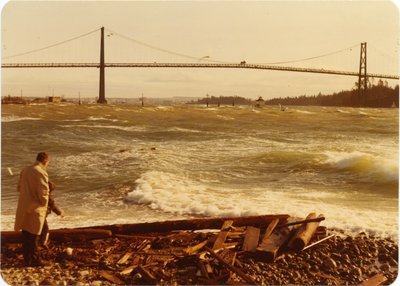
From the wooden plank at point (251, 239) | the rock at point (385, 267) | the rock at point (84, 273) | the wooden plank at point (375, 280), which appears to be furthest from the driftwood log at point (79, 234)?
the rock at point (385, 267)

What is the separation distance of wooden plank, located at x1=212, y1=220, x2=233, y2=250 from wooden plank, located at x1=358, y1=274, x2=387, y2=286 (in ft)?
5.27

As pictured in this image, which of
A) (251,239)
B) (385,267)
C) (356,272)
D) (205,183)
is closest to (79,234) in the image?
(251,239)

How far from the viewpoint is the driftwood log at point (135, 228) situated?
5.67 m

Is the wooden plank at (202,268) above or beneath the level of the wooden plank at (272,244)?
beneath

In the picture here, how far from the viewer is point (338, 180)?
1324cm

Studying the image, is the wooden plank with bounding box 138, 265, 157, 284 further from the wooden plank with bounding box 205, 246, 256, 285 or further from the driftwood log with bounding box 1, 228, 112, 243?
the driftwood log with bounding box 1, 228, 112, 243

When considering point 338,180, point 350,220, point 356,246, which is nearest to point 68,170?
point 338,180

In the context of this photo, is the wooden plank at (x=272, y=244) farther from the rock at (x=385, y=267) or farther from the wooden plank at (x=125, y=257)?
the wooden plank at (x=125, y=257)

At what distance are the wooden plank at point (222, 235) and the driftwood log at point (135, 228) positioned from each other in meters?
0.12

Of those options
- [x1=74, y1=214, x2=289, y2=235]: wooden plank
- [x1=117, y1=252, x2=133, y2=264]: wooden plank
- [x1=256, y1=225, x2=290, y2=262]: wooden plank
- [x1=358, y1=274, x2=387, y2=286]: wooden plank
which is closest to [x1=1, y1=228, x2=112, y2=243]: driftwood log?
[x1=74, y1=214, x2=289, y2=235]: wooden plank

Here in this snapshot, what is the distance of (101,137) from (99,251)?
20.7 m

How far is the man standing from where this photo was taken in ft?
15.2

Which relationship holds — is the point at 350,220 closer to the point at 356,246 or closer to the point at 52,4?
the point at 356,246

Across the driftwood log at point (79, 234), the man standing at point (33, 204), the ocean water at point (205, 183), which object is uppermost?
the man standing at point (33, 204)
